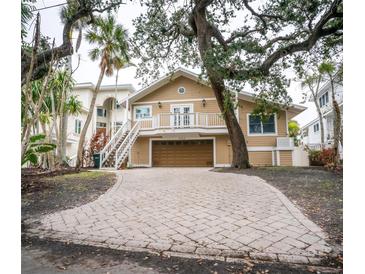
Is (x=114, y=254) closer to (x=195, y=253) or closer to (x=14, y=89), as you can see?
(x=195, y=253)

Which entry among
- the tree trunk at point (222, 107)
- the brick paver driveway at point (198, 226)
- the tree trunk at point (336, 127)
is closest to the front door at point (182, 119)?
the tree trunk at point (222, 107)

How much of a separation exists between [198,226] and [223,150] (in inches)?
481

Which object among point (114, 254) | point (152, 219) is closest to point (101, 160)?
point (152, 219)

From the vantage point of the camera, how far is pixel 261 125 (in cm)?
1495

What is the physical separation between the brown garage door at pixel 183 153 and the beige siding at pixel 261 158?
113 inches

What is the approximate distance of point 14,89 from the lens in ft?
4.68

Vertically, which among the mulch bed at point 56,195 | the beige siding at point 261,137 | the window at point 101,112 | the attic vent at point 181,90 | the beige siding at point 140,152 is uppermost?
the attic vent at point 181,90

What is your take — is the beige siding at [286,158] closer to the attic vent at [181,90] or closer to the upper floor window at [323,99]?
the attic vent at [181,90]

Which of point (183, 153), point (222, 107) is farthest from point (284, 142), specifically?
point (183, 153)

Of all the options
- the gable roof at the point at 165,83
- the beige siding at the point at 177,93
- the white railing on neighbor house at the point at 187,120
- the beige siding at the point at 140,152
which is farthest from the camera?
the beige siding at the point at 140,152

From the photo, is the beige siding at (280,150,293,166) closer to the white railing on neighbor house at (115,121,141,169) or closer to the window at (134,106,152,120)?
the window at (134,106,152,120)

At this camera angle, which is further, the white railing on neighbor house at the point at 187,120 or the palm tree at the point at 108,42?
the white railing on neighbor house at the point at 187,120

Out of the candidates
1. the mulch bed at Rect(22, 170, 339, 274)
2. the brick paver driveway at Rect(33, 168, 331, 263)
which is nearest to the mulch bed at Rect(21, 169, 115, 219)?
the brick paver driveway at Rect(33, 168, 331, 263)

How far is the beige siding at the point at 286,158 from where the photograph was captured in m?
14.0
